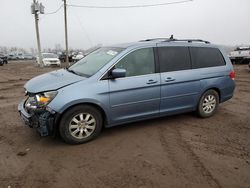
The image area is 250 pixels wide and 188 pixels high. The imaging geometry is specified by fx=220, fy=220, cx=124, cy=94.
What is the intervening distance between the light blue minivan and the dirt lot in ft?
1.08

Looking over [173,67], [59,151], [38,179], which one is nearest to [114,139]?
[59,151]

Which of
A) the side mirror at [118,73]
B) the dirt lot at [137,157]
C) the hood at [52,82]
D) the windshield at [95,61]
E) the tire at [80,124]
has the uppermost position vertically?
the windshield at [95,61]

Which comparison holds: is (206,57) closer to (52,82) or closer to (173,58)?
(173,58)

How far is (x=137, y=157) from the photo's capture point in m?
3.33

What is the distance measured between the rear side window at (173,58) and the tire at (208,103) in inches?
33.8

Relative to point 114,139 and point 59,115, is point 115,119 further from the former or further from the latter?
point 59,115

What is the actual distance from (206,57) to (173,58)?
3.19ft

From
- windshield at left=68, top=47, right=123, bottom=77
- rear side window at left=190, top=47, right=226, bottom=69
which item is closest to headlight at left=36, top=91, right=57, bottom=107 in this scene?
windshield at left=68, top=47, right=123, bottom=77

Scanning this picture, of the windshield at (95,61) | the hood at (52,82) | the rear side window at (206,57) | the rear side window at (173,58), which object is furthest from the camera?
the rear side window at (206,57)

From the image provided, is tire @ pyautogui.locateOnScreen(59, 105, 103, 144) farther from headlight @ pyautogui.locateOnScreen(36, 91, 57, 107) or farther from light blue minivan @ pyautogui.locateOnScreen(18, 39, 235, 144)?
headlight @ pyautogui.locateOnScreen(36, 91, 57, 107)

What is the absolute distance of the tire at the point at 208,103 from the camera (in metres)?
5.01

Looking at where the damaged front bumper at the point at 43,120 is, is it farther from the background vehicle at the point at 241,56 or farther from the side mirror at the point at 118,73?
the background vehicle at the point at 241,56

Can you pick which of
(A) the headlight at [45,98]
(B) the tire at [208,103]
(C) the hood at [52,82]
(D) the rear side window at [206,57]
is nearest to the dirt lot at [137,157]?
(B) the tire at [208,103]

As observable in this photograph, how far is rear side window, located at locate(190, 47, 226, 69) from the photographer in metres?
4.83
